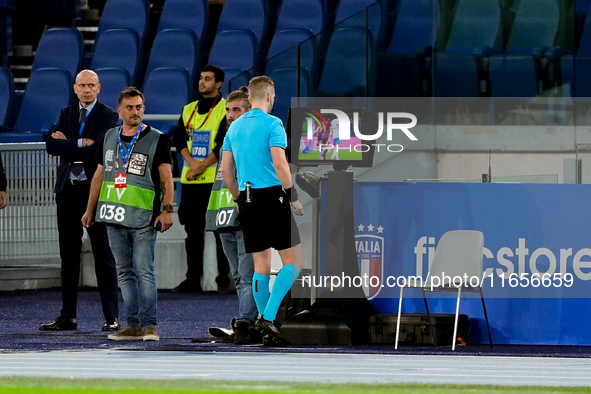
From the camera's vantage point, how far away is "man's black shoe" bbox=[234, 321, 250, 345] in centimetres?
727

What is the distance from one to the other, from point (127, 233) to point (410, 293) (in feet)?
6.33

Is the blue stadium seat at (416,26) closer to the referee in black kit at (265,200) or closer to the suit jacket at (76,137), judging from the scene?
the suit jacket at (76,137)

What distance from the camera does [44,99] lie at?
1328 cm

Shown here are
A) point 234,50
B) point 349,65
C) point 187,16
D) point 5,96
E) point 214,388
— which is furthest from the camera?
point 187,16

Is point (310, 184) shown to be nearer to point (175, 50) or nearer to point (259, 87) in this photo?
point (259, 87)

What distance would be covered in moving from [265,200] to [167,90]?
245 inches

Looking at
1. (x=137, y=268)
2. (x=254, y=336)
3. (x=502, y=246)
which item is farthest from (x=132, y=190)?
(x=502, y=246)

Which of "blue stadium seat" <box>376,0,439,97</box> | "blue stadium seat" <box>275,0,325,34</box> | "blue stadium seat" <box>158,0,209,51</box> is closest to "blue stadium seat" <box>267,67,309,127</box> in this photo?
"blue stadium seat" <box>376,0,439,97</box>

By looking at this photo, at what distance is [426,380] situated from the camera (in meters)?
5.29

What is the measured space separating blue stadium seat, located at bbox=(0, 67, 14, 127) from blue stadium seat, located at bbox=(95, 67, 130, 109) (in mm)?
1041

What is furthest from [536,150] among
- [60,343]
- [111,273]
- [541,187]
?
[60,343]

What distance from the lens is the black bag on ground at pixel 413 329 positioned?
7.36 meters

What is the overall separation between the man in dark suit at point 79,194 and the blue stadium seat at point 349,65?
7.82 ft

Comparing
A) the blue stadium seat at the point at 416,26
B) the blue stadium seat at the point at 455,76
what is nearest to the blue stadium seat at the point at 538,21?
the blue stadium seat at the point at 455,76
